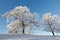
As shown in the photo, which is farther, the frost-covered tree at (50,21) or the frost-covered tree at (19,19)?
the frost-covered tree at (50,21)

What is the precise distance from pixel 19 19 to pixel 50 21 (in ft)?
13.8

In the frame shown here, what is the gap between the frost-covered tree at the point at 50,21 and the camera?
1455cm

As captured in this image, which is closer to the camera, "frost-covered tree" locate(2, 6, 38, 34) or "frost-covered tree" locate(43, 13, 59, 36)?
"frost-covered tree" locate(2, 6, 38, 34)

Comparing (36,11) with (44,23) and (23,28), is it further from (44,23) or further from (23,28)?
(23,28)

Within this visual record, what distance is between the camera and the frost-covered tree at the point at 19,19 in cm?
1306

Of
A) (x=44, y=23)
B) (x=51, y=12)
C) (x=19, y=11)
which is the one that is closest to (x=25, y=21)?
(x=19, y=11)

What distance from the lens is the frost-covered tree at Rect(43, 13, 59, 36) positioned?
1455cm

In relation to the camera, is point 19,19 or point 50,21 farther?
point 50,21

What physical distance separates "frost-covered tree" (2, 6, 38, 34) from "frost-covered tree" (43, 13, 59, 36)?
190 cm

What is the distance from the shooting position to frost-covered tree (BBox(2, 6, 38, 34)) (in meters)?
13.1

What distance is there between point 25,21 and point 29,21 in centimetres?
51

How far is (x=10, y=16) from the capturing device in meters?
13.6

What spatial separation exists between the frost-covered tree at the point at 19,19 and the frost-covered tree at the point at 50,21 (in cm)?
190

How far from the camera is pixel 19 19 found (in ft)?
42.6
